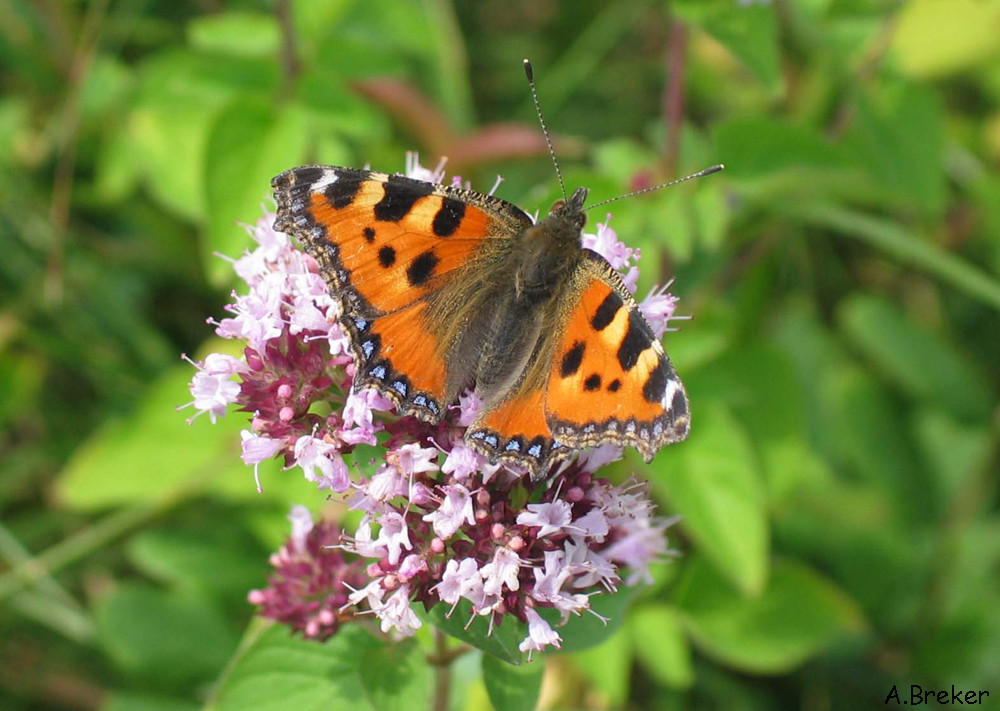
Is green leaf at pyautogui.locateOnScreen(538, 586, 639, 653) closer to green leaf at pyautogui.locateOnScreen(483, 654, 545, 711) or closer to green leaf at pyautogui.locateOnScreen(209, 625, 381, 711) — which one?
green leaf at pyautogui.locateOnScreen(483, 654, 545, 711)

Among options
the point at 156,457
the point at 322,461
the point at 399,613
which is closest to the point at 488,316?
the point at 322,461

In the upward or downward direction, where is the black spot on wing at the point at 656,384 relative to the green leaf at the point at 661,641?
downward

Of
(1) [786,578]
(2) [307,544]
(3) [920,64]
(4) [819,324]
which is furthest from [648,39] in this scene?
(2) [307,544]

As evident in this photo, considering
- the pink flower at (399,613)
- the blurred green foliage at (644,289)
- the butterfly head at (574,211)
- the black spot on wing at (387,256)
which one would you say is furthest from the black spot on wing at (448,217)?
the pink flower at (399,613)

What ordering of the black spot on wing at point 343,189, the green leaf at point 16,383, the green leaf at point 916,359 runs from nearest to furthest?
the black spot on wing at point 343,189
the green leaf at point 16,383
the green leaf at point 916,359

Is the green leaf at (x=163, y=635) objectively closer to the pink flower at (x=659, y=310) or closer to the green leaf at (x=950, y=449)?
the pink flower at (x=659, y=310)
